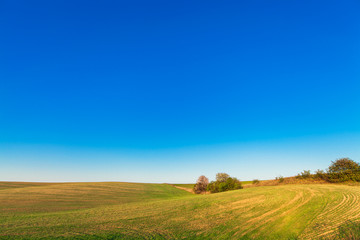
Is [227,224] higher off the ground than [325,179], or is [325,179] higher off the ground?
[325,179]

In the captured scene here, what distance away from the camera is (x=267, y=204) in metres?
20.7

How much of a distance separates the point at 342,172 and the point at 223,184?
2584cm

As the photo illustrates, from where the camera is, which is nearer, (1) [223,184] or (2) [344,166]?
(2) [344,166]

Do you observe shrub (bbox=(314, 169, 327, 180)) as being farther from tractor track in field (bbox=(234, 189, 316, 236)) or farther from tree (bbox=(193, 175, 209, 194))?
tree (bbox=(193, 175, 209, 194))

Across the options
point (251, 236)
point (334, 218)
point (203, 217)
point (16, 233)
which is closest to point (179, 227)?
point (203, 217)

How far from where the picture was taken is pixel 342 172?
31438mm

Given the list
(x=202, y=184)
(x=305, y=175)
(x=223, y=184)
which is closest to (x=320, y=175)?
(x=305, y=175)

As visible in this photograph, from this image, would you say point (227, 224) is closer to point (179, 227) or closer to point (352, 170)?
point (179, 227)

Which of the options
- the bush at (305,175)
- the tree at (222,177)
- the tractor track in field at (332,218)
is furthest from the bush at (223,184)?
the tractor track in field at (332,218)

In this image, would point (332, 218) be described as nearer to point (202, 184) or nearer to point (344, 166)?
point (344, 166)

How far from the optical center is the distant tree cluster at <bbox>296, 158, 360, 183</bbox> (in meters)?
30.1

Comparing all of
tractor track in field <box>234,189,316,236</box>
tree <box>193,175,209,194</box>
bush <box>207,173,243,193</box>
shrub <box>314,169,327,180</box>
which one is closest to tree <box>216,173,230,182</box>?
Answer: bush <box>207,173,243,193</box>

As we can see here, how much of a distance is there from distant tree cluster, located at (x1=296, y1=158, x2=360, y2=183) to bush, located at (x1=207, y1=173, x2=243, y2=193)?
20.2 m

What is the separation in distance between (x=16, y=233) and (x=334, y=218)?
24.3 meters
